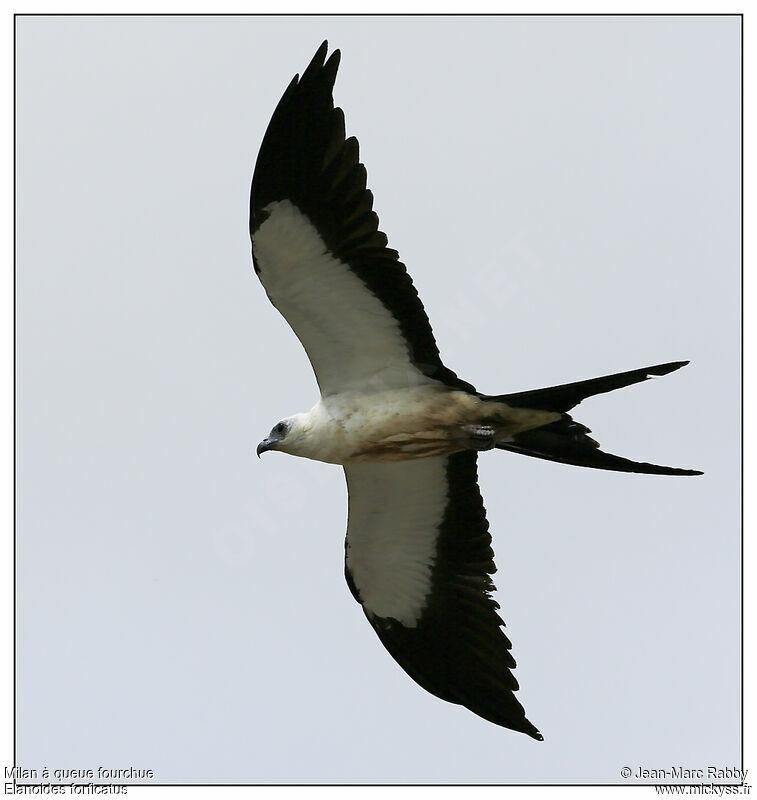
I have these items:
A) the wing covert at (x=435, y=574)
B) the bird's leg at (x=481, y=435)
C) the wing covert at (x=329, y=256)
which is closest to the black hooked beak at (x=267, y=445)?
the wing covert at (x=329, y=256)

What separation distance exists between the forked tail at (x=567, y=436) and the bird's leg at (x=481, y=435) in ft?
0.40

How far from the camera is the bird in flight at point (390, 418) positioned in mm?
8422

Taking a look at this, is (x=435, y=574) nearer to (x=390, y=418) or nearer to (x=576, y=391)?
(x=390, y=418)

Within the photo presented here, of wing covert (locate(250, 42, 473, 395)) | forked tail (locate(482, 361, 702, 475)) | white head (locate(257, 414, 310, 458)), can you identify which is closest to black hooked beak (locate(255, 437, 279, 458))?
white head (locate(257, 414, 310, 458))

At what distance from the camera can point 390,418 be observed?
8.99 metres

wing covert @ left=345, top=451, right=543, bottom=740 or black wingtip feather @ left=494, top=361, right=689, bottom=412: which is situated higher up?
black wingtip feather @ left=494, top=361, right=689, bottom=412

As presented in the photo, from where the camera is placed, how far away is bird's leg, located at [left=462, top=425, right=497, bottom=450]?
891 centimetres

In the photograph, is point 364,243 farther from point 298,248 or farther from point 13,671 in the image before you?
point 13,671

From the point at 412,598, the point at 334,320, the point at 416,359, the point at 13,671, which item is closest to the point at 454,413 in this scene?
the point at 416,359

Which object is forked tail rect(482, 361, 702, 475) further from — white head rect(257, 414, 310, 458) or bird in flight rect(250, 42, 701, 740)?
white head rect(257, 414, 310, 458)

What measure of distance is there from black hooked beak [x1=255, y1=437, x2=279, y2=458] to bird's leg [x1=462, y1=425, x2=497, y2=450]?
1407 millimetres

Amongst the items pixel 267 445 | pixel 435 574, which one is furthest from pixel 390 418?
pixel 435 574

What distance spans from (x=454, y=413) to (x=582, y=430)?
3.01 feet

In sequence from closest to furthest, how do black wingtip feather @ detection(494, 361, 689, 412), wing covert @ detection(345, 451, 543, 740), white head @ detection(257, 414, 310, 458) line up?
1. black wingtip feather @ detection(494, 361, 689, 412)
2. white head @ detection(257, 414, 310, 458)
3. wing covert @ detection(345, 451, 543, 740)
